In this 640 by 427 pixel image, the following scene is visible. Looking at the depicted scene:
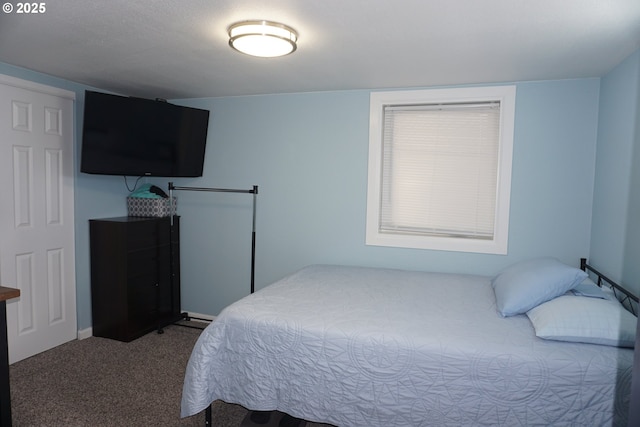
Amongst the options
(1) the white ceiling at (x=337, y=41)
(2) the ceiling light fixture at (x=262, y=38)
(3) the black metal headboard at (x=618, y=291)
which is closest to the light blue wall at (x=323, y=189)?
(3) the black metal headboard at (x=618, y=291)

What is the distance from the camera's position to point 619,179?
2631mm

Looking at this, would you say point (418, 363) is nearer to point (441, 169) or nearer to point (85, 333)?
point (441, 169)

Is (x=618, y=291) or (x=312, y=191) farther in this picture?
(x=312, y=191)

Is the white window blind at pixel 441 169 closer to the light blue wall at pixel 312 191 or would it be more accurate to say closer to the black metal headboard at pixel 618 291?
the light blue wall at pixel 312 191

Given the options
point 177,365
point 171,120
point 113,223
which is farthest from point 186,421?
point 171,120

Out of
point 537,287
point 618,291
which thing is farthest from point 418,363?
point 618,291

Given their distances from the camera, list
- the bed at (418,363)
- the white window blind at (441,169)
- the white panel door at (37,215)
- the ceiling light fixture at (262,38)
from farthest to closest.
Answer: the white window blind at (441,169) → the white panel door at (37,215) → the ceiling light fixture at (262,38) → the bed at (418,363)

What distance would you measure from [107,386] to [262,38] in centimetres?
249

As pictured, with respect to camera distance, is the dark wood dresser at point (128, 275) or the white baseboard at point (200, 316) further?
the white baseboard at point (200, 316)

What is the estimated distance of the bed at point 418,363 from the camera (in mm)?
1819

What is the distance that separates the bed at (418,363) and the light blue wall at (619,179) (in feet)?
1.19

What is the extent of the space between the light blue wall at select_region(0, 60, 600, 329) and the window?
88 millimetres

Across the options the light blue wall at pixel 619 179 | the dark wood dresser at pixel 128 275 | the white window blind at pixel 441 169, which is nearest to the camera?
the light blue wall at pixel 619 179

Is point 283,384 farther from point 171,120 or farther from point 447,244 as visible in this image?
point 171,120
